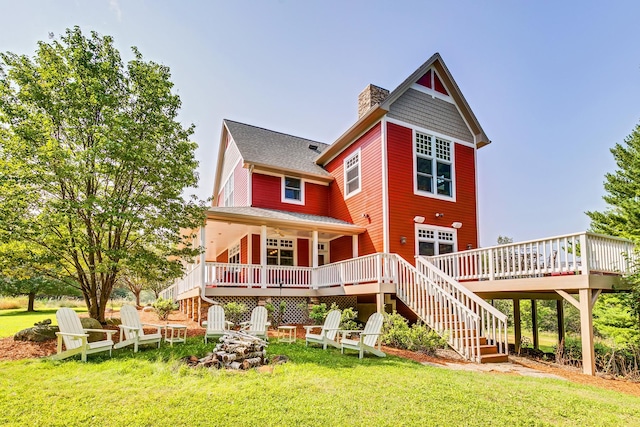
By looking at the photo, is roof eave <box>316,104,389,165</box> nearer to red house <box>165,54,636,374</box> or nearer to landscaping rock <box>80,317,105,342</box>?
red house <box>165,54,636,374</box>

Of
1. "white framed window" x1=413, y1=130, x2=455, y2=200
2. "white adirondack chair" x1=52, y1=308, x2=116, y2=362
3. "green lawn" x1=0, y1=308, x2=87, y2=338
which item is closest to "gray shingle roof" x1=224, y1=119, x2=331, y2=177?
"white framed window" x1=413, y1=130, x2=455, y2=200

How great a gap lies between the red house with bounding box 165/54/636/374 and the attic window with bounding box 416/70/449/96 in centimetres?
5

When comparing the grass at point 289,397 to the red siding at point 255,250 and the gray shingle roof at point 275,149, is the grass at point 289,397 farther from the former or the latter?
the gray shingle roof at point 275,149

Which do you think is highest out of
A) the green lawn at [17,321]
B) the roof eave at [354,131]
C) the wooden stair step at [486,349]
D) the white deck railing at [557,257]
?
the roof eave at [354,131]

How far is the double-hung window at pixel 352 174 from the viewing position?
Answer: 1490 centimetres

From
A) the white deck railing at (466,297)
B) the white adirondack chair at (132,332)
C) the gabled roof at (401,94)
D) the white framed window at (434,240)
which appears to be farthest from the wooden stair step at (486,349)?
the gabled roof at (401,94)

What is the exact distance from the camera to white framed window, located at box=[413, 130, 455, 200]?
46.4ft

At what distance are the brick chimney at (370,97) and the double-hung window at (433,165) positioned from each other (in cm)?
247

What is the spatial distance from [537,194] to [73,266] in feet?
94.8

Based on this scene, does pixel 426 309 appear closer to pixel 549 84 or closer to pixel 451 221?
pixel 451 221

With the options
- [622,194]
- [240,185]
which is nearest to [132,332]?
[240,185]

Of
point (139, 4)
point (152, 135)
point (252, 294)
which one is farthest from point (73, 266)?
point (139, 4)

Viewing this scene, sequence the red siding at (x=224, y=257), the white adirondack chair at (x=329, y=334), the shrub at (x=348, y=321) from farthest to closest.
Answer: the red siding at (x=224, y=257), the shrub at (x=348, y=321), the white adirondack chair at (x=329, y=334)

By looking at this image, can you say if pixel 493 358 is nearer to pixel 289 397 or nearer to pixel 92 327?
pixel 289 397
